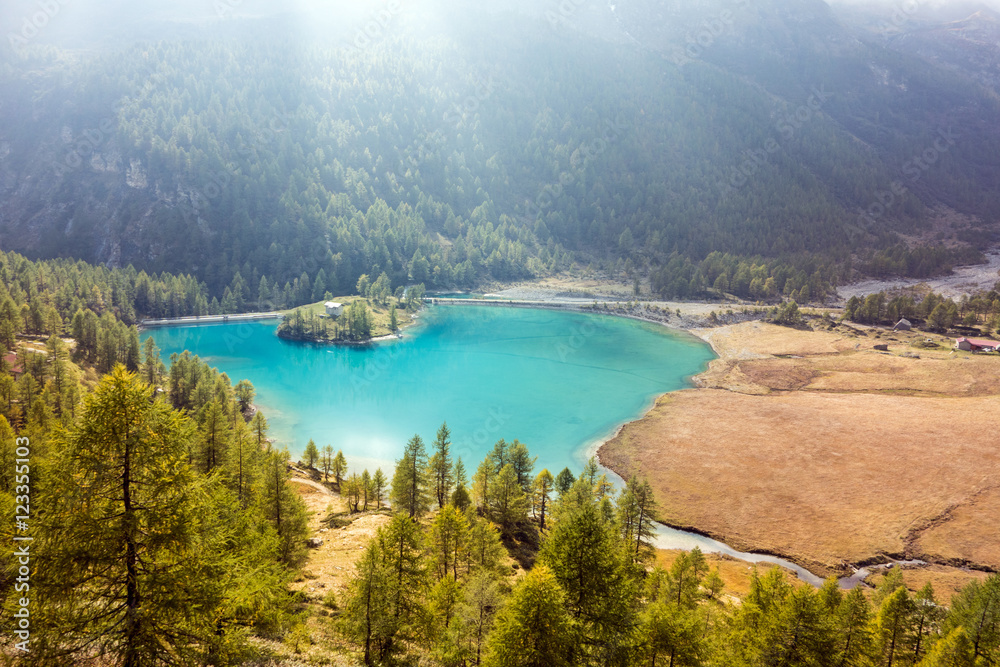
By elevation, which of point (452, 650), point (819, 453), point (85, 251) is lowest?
point (819, 453)

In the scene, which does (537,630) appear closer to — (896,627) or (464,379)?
(896,627)

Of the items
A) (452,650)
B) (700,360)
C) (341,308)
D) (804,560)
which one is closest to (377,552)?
(452,650)

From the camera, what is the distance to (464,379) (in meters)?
100

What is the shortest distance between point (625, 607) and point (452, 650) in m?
7.88

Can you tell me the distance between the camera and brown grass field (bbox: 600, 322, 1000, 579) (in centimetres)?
4678

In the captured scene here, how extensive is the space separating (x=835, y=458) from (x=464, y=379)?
64574mm

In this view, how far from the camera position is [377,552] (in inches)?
826

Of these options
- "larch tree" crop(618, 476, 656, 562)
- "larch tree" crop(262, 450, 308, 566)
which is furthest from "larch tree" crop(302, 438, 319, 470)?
"larch tree" crop(618, 476, 656, 562)

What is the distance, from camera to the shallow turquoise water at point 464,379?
70875 mm

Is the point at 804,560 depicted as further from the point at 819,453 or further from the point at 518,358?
the point at 518,358

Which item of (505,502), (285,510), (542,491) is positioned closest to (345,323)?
(542,491)

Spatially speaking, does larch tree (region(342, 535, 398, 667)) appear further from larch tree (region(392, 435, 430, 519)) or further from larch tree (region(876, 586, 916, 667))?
larch tree (region(876, 586, 916, 667))

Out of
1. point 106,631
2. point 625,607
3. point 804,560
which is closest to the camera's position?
point 106,631

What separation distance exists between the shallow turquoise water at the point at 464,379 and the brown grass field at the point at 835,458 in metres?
10.3
